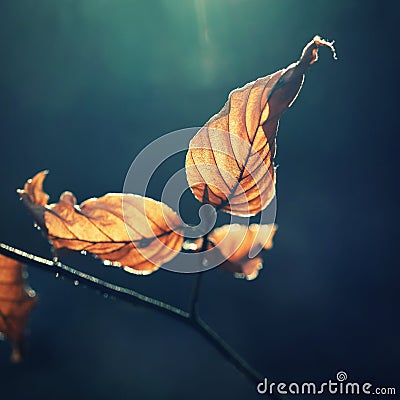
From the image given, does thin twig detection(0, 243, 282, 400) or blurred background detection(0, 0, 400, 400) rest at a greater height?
blurred background detection(0, 0, 400, 400)

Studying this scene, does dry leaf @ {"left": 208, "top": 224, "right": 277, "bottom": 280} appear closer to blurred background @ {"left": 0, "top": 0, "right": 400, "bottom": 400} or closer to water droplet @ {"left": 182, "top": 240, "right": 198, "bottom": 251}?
water droplet @ {"left": 182, "top": 240, "right": 198, "bottom": 251}

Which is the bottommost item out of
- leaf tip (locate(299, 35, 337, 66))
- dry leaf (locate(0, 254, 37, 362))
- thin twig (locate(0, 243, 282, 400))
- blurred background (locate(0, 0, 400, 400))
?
thin twig (locate(0, 243, 282, 400))

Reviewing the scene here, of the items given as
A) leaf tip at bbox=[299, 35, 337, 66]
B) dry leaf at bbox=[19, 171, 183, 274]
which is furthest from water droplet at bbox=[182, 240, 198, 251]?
leaf tip at bbox=[299, 35, 337, 66]

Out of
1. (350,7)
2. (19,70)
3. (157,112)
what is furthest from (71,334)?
(350,7)

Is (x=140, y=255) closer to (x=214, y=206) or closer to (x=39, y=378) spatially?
(x=214, y=206)

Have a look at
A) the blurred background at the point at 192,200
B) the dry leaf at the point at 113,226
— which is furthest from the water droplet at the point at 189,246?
the blurred background at the point at 192,200

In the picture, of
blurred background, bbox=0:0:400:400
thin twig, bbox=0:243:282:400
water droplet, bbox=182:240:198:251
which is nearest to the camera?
thin twig, bbox=0:243:282:400
